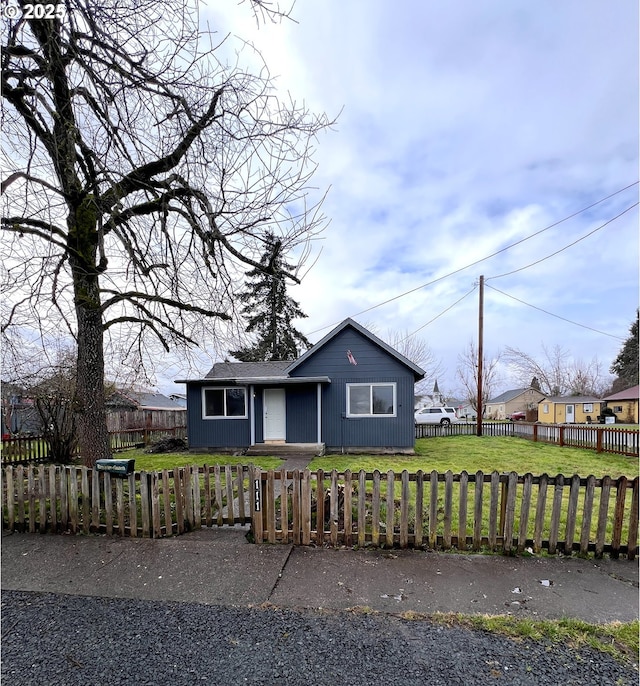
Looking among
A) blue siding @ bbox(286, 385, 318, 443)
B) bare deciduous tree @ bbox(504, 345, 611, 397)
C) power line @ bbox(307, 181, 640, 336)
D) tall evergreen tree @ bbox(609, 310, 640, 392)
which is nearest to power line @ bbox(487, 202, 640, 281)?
power line @ bbox(307, 181, 640, 336)

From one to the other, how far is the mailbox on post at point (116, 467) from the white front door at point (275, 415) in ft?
32.5

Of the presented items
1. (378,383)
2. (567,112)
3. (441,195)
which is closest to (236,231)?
(567,112)

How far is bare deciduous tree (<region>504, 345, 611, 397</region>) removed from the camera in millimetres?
56562

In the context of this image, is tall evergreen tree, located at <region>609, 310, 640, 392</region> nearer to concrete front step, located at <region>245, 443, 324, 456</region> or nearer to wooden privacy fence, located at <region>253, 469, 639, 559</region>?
concrete front step, located at <region>245, 443, 324, 456</region>

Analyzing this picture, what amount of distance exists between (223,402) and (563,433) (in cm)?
1476

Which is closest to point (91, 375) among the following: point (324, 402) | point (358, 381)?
point (324, 402)

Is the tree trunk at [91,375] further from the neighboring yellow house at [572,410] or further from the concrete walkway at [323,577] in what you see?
the neighboring yellow house at [572,410]

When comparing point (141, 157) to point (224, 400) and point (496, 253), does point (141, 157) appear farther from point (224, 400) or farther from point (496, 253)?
point (496, 253)

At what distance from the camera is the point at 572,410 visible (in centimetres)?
4128

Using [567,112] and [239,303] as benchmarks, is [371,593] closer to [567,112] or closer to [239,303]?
[239,303]

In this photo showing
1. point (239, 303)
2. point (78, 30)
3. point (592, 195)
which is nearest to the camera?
point (78, 30)

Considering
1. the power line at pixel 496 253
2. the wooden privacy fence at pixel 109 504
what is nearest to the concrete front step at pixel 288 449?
the power line at pixel 496 253

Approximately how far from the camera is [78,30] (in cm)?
337

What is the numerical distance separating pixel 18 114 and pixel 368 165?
16.7ft
